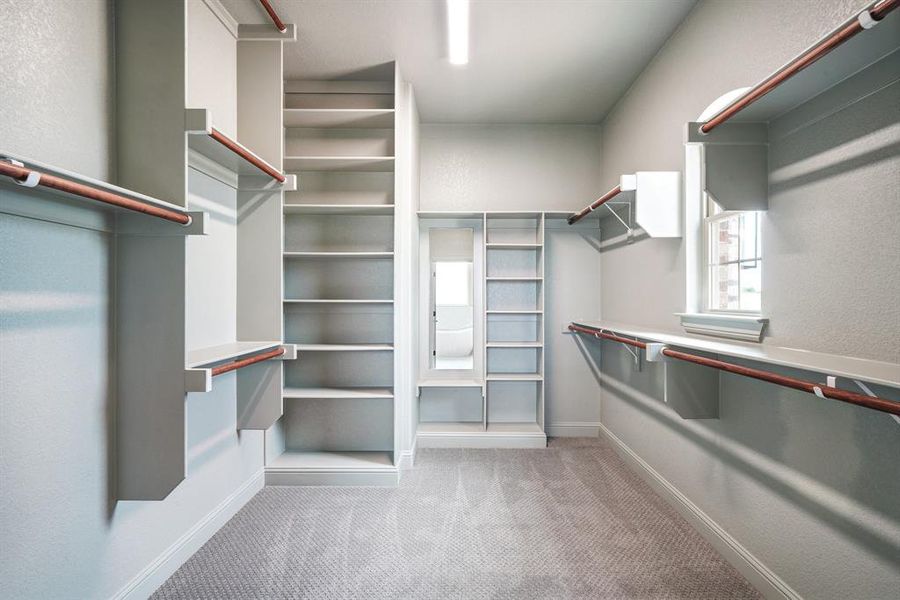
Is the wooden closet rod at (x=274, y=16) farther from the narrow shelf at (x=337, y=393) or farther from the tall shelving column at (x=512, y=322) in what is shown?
the narrow shelf at (x=337, y=393)

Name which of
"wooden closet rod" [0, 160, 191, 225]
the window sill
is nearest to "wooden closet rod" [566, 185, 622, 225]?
the window sill

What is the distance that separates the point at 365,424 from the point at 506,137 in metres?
2.80

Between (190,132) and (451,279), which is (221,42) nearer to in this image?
(190,132)

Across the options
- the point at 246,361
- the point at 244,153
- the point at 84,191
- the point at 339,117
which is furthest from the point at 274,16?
the point at 246,361

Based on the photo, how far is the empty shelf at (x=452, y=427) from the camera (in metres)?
3.79

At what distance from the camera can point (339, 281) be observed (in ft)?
11.1

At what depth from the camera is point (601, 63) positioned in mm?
2979

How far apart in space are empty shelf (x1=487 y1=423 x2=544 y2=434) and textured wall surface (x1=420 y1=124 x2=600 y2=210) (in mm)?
1983

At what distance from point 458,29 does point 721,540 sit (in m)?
2.98

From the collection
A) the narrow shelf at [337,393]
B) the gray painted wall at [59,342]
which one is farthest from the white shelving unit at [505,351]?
the gray painted wall at [59,342]

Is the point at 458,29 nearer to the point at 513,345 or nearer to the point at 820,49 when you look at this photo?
the point at 820,49

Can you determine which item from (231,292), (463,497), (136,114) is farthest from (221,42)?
(463,497)

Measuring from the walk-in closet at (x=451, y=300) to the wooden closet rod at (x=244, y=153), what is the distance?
0.05 ft

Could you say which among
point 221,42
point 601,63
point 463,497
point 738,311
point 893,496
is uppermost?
point 601,63
